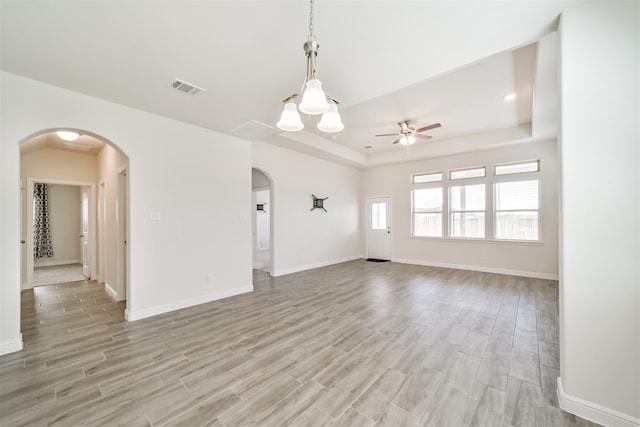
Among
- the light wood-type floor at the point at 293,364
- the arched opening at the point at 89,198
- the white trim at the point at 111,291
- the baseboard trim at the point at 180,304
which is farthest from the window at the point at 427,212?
the white trim at the point at 111,291

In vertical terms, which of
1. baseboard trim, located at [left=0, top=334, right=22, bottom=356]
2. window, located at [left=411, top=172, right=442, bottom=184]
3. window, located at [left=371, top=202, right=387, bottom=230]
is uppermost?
window, located at [left=411, top=172, right=442, bottom=184]

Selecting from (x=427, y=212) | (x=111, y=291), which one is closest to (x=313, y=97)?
(x=111, y=291)

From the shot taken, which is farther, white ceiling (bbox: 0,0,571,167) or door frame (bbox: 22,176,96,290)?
door frame (bbox: 22,176,96,290)

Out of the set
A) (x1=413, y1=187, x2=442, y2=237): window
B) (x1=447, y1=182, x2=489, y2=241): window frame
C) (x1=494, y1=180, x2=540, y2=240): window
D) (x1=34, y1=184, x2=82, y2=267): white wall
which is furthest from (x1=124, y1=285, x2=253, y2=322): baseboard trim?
(x1=34, y1=184, x2=82, y2=267): white wall

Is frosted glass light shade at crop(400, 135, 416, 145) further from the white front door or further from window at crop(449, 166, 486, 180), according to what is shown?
the white front door

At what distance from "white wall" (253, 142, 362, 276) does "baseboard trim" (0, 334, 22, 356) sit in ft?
12.3

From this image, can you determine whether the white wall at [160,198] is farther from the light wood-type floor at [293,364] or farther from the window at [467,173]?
the window at [467,173]

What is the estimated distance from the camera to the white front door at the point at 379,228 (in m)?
7.70

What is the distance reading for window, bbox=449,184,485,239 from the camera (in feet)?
20.2

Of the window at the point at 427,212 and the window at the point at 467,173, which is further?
the window at the point at 427,212

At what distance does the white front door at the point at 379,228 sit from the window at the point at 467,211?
1.77m

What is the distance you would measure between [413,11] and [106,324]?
4.74 metres

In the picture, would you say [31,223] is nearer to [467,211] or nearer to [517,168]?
[467,211]

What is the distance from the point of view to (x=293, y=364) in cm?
229
